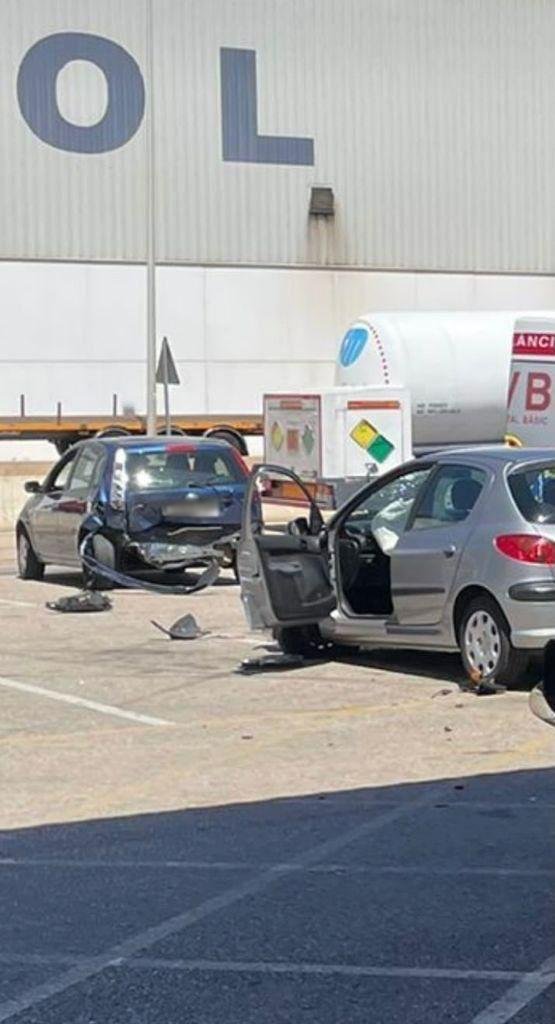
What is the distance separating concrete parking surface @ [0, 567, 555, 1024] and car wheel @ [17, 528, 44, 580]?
705 cm

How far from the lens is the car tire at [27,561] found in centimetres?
1925

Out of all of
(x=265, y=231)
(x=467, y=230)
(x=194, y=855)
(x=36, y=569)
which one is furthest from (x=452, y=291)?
(x=194, y=855)

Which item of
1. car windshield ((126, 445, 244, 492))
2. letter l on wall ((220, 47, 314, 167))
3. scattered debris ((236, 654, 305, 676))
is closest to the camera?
scattered debris ((236, 654, 305, 676))

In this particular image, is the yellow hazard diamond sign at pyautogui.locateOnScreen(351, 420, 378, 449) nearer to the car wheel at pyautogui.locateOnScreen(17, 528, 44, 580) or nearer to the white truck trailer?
the white truck trailer

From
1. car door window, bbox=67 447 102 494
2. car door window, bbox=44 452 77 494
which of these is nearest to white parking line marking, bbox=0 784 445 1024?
car door window, bbox=67 447 102 494

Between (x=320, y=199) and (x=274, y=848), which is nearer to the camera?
(x=274, y=848)

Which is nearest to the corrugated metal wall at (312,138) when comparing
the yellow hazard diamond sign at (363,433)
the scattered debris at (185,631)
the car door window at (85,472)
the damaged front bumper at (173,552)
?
the yellow hazard diamond sign at (363,433)

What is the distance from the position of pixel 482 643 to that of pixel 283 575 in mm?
1585

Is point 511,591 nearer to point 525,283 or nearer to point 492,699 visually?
point 492,699

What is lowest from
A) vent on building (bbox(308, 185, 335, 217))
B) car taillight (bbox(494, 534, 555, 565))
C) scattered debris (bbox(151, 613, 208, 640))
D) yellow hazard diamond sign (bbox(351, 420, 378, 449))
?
scattered debris (bbox(151, 613, 208, 640))

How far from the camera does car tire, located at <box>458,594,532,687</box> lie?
34.8 ft

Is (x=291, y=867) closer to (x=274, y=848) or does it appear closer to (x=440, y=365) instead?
(x=274, y=848)

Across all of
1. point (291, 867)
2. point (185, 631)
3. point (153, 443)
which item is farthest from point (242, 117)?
point (291, 867)

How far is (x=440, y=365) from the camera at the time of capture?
32.1 meters
